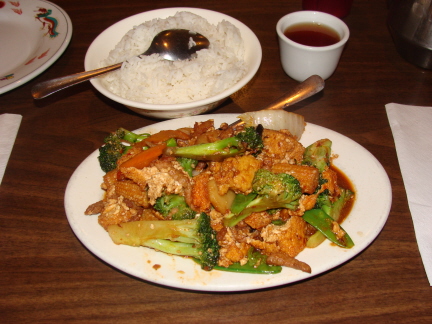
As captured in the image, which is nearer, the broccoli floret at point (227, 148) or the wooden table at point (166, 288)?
the wooden table at point (166, 288)

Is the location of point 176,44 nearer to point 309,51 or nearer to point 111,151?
point 309,51

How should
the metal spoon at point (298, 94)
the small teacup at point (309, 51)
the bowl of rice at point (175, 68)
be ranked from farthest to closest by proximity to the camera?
the small teacup at point (309, 51) < the bowl of rice at point (175, 68) < the metal spoon at point (298, 94)

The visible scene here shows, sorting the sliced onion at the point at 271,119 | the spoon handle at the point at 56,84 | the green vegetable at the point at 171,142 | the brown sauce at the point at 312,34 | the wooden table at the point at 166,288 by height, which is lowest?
the wooden table at the point at 166,288

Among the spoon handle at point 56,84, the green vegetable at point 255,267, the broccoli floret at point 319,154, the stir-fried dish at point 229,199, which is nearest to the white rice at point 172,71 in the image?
the spoon handle at point 56,84

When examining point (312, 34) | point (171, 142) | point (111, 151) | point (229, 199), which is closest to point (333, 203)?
point (229, 199)

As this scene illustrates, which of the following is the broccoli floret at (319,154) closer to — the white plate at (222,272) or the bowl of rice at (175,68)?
the white plate at (222,272)

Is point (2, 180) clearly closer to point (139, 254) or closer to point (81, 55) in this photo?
point (139, 254)

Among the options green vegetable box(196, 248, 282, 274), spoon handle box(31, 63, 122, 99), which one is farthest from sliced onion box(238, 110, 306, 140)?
spoon handle box(31, 63, 122, 99)
